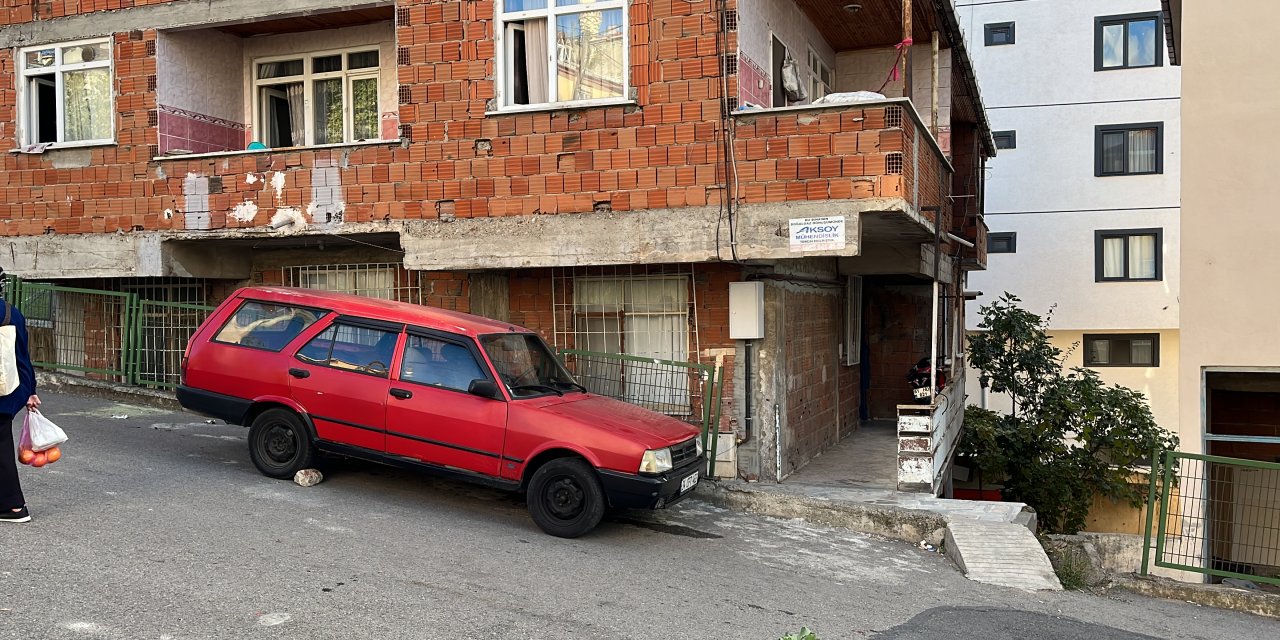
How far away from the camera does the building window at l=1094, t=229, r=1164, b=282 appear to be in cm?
2364

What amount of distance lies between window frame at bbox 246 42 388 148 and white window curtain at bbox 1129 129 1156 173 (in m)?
18.6

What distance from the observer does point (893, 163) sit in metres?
9.33

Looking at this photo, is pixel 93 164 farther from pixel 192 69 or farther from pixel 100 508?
pixel 100 508

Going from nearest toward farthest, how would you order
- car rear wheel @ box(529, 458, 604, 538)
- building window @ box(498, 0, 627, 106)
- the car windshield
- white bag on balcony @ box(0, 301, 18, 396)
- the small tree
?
white bag on balcony @ box(0, 301, 18, 396), car rear wheel @ box(529, 458, 604, 538), the car windshield, building window @ box(498, 0, 627, 106), the small tree

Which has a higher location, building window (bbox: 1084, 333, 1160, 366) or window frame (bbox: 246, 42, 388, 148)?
window frame (bbox: 246, 42, 388, 148)

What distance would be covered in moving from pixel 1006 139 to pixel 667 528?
63.9 ft

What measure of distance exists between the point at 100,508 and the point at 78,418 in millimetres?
4704

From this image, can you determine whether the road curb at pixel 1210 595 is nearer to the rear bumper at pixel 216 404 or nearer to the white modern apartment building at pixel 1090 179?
the rear bumper at pixel 216 404

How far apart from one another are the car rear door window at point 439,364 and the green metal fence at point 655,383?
2.60 meters

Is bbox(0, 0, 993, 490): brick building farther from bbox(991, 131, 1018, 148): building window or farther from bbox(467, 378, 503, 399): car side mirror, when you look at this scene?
bbox(991, 131, 1018, 148): building window

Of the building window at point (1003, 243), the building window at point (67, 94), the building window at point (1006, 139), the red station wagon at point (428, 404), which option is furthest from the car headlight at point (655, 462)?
the building window at point (1006, 139)

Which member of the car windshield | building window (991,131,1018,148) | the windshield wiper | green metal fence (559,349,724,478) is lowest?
green metal fence (559,349,724,478)

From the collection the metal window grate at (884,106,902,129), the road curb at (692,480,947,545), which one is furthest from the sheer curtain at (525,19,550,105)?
the road curb at (692,480,947,545)

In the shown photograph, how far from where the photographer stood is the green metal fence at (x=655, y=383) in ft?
35.3
